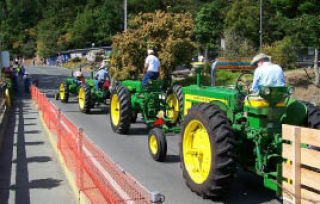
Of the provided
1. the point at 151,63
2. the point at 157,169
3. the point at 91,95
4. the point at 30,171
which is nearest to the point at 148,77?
the point at 151,63

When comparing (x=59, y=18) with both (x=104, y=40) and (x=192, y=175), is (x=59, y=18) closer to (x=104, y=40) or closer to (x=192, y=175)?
(x=104, y=40)

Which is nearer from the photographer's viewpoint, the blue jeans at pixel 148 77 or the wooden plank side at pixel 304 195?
the wooden plank side at pixel 304 195

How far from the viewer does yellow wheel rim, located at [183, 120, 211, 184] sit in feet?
18.8

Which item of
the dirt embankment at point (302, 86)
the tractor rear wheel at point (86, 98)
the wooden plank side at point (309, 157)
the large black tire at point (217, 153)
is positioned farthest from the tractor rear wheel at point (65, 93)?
the wooden plank side at point (309, 157)

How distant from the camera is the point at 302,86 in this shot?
18.4m

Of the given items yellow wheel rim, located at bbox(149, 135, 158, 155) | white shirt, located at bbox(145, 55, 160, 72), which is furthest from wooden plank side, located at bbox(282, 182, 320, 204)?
white shirt, located at bbox(145, 55, 160, 72)

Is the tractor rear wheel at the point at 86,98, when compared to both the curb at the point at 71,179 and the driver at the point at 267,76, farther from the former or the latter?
the driver at the point at 267,76

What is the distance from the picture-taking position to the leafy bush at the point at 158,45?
20.3 meters

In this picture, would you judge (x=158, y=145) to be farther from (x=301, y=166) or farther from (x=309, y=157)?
(x=309, y=157)

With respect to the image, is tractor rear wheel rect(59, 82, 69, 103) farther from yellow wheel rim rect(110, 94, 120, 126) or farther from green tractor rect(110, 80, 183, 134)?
green tractor rect(110, 80, 183, 134)

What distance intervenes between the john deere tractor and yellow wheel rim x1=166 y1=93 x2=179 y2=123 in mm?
3300

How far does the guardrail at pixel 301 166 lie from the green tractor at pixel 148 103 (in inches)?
204

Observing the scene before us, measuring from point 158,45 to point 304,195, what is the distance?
56.0ft

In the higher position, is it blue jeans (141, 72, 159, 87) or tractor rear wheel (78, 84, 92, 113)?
blue jeans (141, 72, 159, 87)
